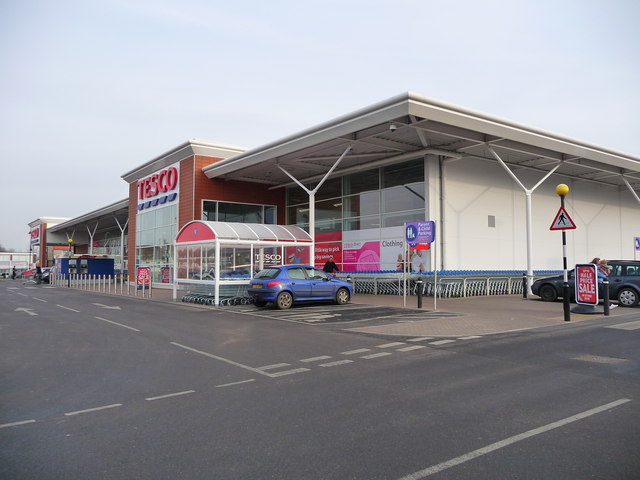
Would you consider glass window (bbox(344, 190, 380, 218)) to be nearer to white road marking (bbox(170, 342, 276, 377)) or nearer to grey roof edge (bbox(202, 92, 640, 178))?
grey roof edge (bbox(202, 92, 640, 178))

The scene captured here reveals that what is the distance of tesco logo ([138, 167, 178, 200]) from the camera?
29.2 metres

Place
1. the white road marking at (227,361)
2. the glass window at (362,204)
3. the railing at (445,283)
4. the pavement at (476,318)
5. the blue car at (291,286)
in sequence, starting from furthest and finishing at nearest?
1. the glass window at (362,204)
2. the railing at (445,283)
3. the blue car at (291,286)
4. the pavement at (476,318)
5. the white road marking at (227,361)

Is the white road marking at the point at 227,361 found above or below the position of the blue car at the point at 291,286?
below

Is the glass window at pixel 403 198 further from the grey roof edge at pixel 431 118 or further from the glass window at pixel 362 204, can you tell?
the grey roof edge at pixel 431 118

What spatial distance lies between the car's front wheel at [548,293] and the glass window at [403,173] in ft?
24.2

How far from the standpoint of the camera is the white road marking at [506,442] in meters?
3.54

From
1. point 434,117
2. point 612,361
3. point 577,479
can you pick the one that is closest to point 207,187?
point 434,117

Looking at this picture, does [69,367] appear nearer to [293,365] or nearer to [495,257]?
[293,365]

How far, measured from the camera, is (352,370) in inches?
274

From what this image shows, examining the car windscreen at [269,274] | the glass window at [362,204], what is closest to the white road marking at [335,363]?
the car windscreen at [269,274]

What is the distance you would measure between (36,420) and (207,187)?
23.5 m

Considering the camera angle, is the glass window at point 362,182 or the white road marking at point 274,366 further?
the glass window at point 362,182

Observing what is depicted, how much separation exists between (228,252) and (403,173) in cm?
995

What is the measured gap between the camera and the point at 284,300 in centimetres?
1565
